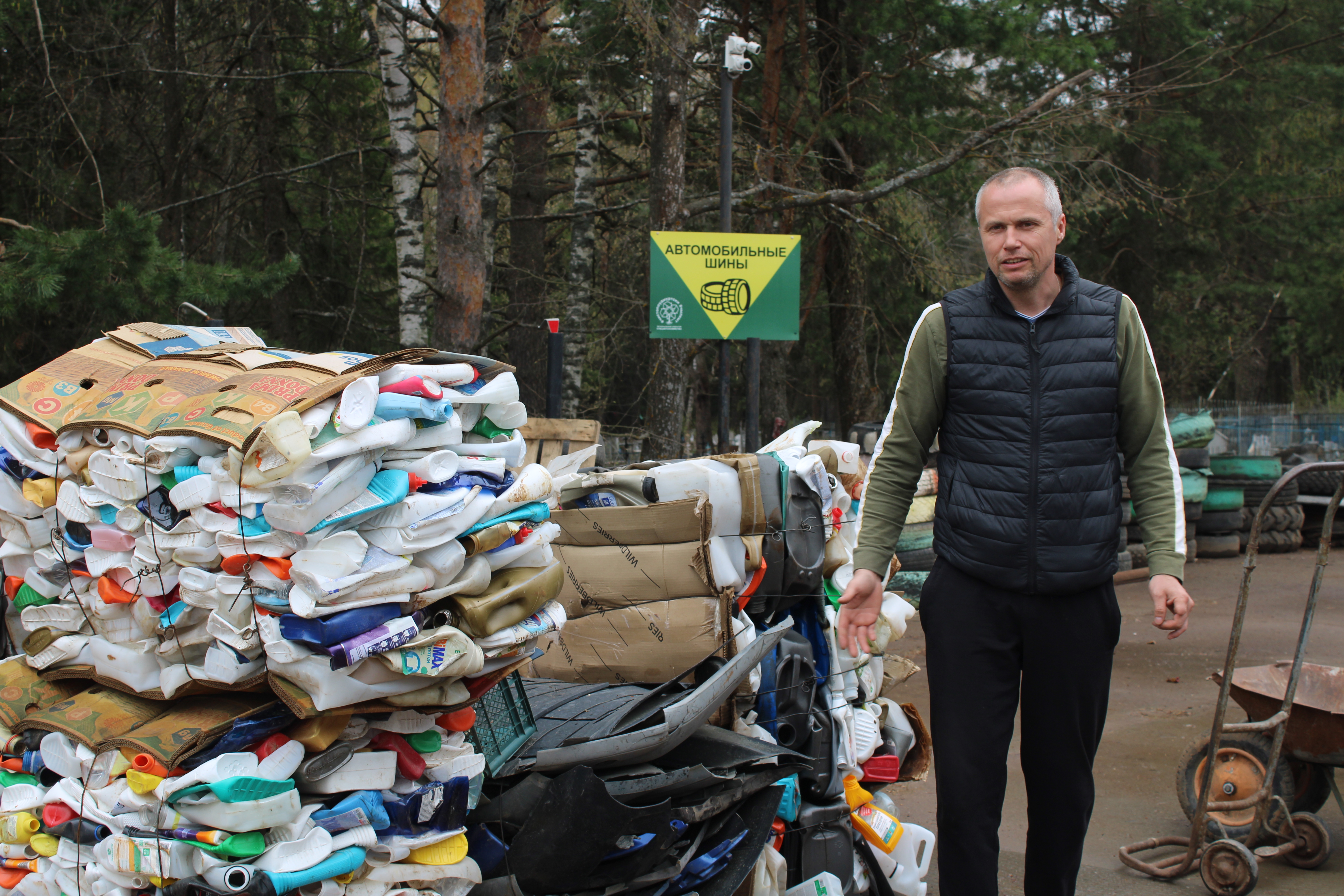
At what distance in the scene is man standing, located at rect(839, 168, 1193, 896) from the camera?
2465 millimetres

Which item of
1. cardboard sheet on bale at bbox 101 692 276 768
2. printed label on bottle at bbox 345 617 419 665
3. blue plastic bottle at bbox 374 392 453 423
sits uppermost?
blue plastic bottle at bbox 374 392 453 423

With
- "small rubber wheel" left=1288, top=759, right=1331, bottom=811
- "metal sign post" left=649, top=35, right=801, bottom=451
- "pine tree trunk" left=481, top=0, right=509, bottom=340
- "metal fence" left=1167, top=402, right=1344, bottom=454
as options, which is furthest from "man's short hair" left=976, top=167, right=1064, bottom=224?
"metal fence" left=1167, top=402, right=1344, bottom=454

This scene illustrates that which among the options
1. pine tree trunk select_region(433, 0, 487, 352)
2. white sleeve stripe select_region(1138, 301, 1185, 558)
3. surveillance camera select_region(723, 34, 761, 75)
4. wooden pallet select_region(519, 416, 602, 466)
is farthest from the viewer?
surveillance camera select_region(723, 34, 761, 75)

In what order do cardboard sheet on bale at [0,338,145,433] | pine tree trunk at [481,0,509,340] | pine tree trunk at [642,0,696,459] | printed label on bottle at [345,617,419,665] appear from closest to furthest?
printed label on bottle at [345,617,419,665], cardboard sheet on bale at [0,338,145,433], pine tree trunk at [642,0,696,459], pine tree trunk at [481,0,509,340]

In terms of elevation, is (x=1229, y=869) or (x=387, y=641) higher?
(x=387, y=641)

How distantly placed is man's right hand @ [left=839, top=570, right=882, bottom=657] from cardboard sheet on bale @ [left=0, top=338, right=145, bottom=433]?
2085mm

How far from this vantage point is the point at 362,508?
2.38 meters

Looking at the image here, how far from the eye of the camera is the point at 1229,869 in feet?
11.3

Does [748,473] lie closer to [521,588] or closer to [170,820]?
[521,588]

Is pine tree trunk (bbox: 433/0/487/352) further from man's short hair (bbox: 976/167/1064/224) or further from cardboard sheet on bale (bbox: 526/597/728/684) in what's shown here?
man's short hair (bbox: 976/167/1064/224)

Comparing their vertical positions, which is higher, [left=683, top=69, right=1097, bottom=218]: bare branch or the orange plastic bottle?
[left=683, top=69, right=1097, bottom=218]: bare branch

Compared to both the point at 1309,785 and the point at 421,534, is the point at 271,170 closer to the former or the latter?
A: the point at 421,534

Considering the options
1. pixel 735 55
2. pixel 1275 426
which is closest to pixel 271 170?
pixel 735 55

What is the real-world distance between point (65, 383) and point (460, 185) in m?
3.89
